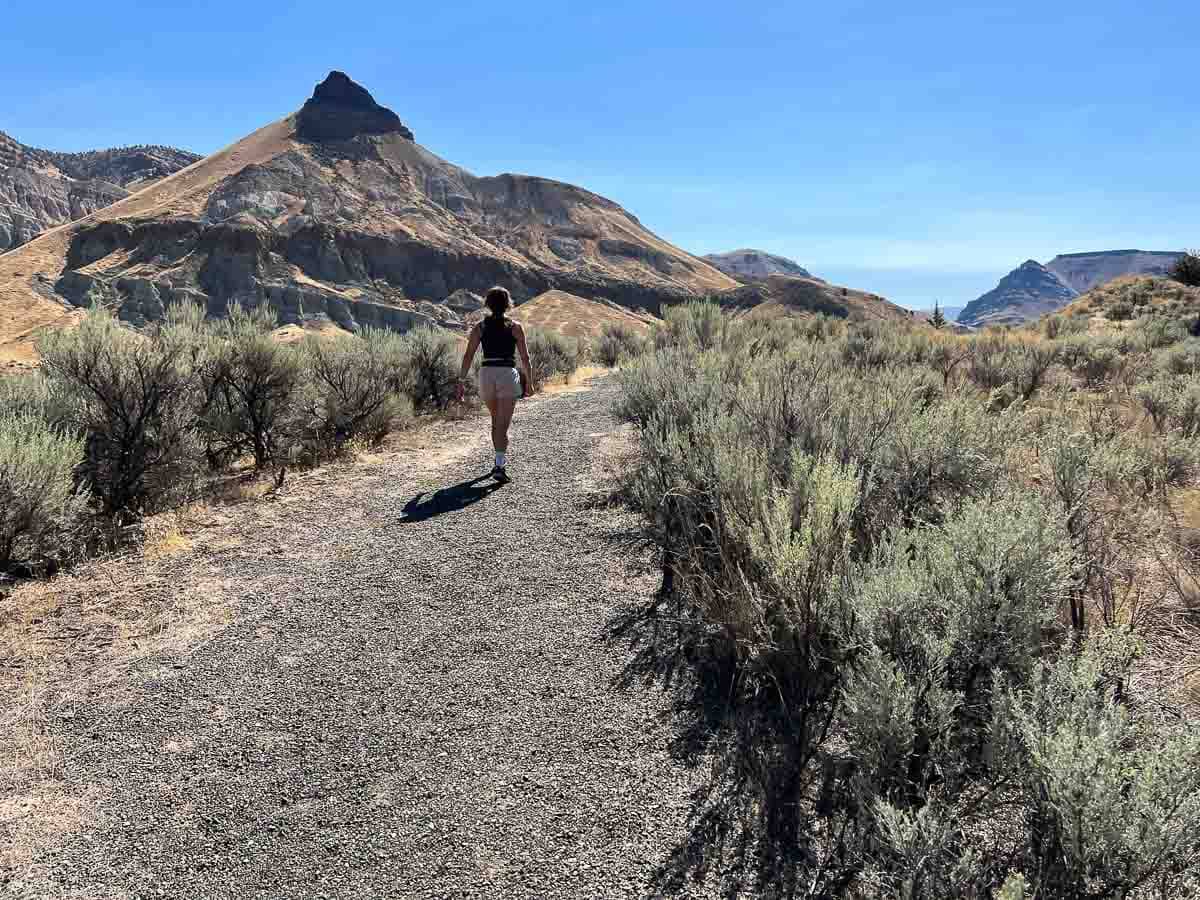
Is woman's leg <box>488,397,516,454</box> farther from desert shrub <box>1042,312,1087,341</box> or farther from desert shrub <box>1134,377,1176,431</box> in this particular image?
desert shrub <box>1042,312,1087,341</box>

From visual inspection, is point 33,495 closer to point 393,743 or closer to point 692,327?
point 393,743

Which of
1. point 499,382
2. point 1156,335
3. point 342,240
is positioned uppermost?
point 342,240

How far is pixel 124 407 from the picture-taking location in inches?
229

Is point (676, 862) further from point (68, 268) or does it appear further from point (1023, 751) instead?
point (68, 268)

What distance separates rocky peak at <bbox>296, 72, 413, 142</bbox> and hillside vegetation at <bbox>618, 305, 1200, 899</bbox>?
13349 centimetres

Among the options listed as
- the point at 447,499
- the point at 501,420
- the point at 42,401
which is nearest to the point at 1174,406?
the point at 501,420

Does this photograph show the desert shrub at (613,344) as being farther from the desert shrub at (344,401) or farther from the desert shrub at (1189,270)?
the desert shrub at (1189,270)

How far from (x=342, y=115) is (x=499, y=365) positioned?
13794 centimetres

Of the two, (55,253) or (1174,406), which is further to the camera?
(55,253)

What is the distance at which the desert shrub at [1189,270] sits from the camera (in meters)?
27.5

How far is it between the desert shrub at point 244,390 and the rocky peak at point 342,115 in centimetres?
12755

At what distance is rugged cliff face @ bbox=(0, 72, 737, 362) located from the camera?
61031 mm

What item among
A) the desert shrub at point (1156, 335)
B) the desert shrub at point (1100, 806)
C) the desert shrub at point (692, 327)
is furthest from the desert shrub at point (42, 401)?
the desert shrub at point (1156, 335)

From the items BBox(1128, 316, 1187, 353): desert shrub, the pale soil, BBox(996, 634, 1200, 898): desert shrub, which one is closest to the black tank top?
BBox(996, 634, 1200, 898): desert shrub
